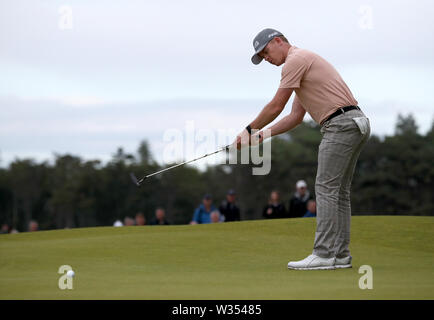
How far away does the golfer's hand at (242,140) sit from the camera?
8.09 metres

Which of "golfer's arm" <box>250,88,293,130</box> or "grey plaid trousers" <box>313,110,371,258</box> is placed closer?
"grey plaid trousers" <box>313,110,371,258</box>

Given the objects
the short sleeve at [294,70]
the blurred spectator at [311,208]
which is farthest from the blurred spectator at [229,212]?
the short sleeve at [294,70]

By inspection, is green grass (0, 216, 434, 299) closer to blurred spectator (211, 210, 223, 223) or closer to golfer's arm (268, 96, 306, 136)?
golfer's arm (268, 96, 306, 136)

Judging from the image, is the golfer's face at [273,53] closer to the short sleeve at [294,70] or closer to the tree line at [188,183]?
the short sleeve at [294,70]

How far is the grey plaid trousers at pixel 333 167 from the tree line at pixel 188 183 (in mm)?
96670

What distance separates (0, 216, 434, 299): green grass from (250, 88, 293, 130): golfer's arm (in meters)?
1.62

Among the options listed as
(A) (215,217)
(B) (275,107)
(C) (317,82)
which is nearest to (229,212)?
(A) (215,217)

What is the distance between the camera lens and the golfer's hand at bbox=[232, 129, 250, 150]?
8.09 meters

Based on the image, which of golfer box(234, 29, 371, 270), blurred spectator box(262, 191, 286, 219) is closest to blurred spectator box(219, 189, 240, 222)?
blurred spectator box(262, 191, 286, 219)

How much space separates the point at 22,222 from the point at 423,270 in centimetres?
11560

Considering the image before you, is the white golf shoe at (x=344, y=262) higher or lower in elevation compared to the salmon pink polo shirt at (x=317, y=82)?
lower

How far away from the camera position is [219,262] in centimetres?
859

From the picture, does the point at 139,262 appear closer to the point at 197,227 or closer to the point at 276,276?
the point at 276,276
